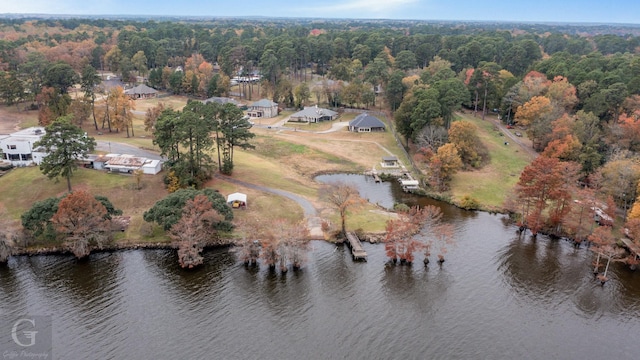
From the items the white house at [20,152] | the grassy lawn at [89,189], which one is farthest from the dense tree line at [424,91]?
the white house at [20,152]

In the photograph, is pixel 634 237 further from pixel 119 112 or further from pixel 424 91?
pixel 119 112

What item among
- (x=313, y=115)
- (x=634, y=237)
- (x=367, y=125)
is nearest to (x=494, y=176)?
(x=634, y=237)

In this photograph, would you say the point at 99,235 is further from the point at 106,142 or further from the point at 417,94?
the point at 417,94

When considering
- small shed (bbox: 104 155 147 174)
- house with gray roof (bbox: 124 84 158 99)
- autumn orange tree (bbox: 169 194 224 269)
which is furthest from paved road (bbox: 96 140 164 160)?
house with gray roof (bbox: 124 84 158 99)

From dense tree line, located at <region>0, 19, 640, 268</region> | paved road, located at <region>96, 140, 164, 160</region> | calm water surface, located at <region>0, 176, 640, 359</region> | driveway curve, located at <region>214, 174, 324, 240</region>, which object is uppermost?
dense tree line, located at <region>0, 19, 640, 268</region>

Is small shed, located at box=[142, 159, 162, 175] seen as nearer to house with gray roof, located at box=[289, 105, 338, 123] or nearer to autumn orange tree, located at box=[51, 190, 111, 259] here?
autumn orange tree, located at box=[51, 190, 111, 259]

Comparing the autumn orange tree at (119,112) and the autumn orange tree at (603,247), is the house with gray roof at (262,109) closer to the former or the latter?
the autumn orange tree at (119,112)
